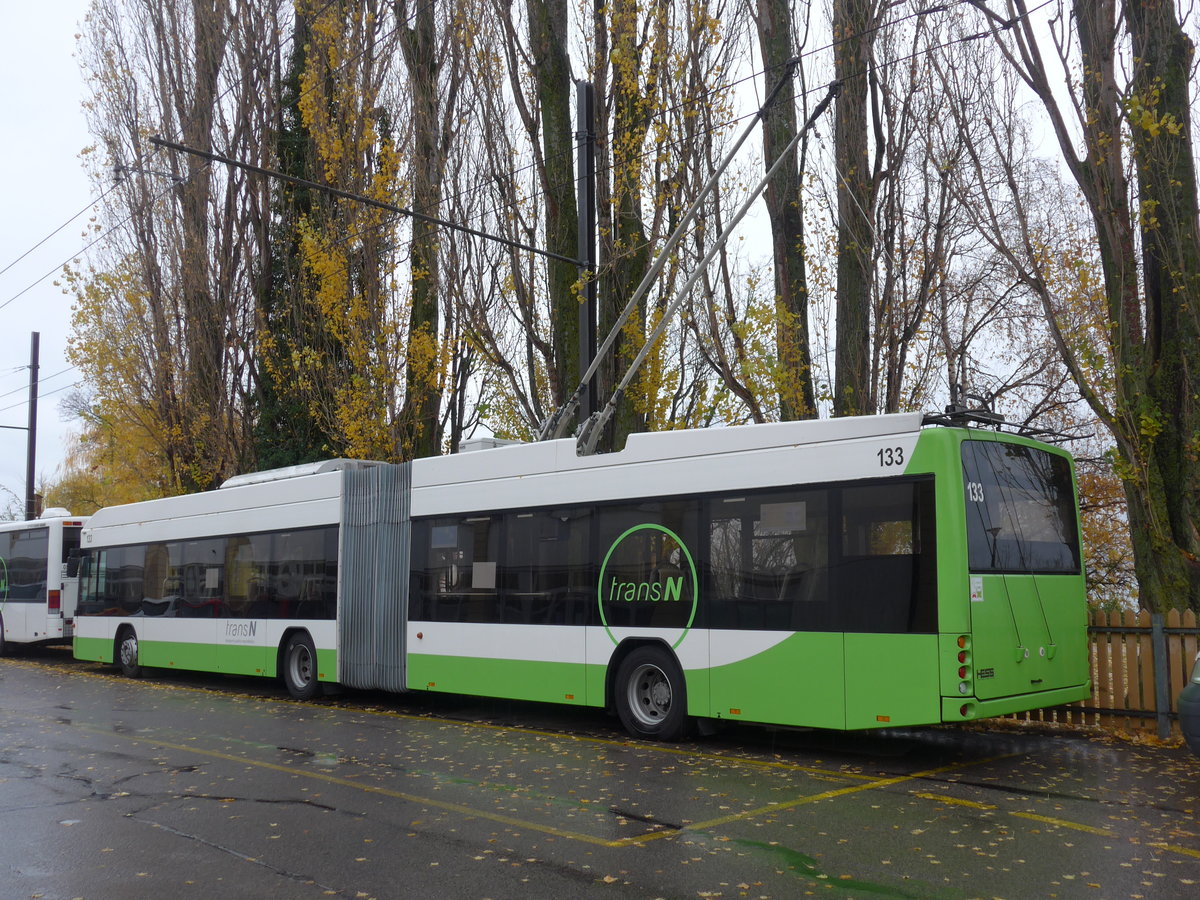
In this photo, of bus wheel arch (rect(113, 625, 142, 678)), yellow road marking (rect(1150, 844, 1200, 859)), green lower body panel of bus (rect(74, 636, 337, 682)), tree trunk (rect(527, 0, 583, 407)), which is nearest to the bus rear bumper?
yellow road marking (rect(1150, 844, 1200, 859))

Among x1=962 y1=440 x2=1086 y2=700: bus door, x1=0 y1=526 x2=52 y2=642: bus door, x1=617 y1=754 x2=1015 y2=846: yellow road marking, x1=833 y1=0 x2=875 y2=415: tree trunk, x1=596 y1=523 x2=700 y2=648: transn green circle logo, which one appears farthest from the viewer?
x1=0 y1=526 x2=52 y2=642: bus door

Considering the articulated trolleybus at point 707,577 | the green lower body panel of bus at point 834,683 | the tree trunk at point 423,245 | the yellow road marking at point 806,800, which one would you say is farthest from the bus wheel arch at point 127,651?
the yellow road marking at point 806,800

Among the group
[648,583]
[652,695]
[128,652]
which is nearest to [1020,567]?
[648,583]

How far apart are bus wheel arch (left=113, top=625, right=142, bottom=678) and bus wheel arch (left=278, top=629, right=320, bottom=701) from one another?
4967 millimetres

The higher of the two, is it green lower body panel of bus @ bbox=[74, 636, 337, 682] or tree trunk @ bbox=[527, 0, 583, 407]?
tree trunk @ bbox=[527, 0, 583, 407]

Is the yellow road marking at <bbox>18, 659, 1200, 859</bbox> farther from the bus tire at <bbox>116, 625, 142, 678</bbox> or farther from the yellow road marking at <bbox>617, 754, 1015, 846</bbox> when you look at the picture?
the bus tire at <bbox>116, 625, 142, 678</bbox>

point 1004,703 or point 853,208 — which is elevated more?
point 853,208

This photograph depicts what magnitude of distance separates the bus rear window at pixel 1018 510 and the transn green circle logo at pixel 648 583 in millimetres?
2800

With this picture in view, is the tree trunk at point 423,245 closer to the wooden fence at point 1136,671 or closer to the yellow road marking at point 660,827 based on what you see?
the yellow road marking at point 660,827

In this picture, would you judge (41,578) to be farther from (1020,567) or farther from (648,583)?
(1020,567)

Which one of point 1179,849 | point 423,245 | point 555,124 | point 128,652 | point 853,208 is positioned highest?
point 555,124

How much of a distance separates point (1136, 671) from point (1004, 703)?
3.30 m

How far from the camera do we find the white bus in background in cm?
2416

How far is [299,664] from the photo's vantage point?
16.2 m
